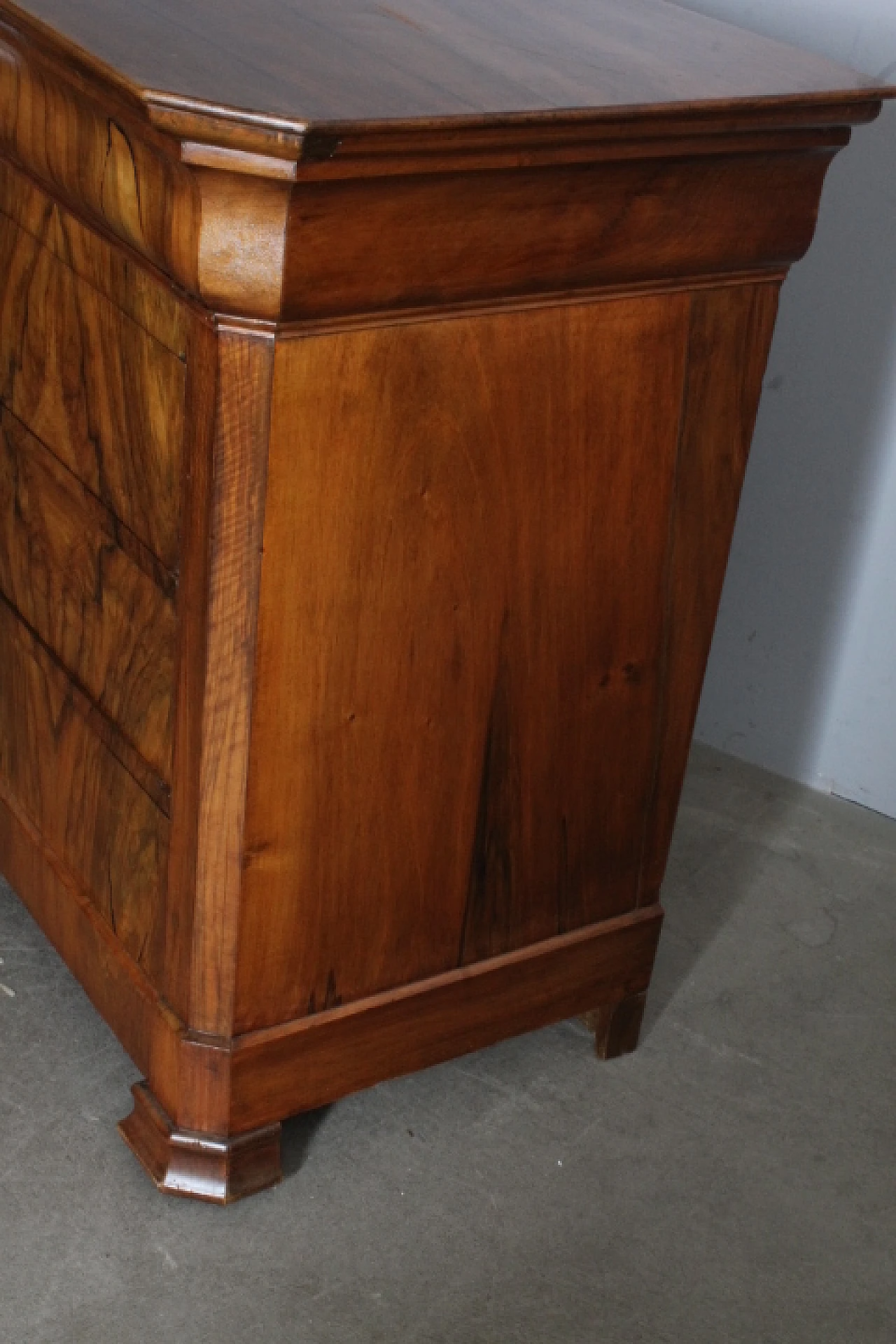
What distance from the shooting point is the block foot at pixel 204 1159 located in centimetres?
172

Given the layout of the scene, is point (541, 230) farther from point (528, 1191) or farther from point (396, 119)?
point (528, 1191)

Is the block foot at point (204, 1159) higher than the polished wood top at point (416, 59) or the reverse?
the reverse

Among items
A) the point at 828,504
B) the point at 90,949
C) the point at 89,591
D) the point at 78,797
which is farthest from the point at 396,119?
the point at 828,504

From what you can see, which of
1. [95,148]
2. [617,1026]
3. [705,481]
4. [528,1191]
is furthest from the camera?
[617,1026]

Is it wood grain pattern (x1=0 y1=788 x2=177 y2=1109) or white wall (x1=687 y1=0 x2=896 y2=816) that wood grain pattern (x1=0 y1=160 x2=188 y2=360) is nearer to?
wood grain pattern (x1=0 y1=788 x2=177 y2=1109)

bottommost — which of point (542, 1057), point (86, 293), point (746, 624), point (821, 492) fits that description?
point (542, 1057)

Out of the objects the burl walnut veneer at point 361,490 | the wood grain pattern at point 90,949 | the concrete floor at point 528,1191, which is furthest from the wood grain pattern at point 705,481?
the wood grain pattern at point 90,949

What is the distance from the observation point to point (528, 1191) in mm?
1802

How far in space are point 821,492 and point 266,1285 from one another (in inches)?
51.8

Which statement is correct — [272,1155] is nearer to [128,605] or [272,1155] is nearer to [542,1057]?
[542,1057]

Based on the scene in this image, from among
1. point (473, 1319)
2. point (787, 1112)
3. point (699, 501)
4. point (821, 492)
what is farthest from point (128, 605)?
point (821, 492)

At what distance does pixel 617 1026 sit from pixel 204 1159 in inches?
19.8

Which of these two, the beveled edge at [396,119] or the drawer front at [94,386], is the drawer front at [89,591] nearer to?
the drawer front at [94,386]

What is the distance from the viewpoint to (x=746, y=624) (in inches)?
101
